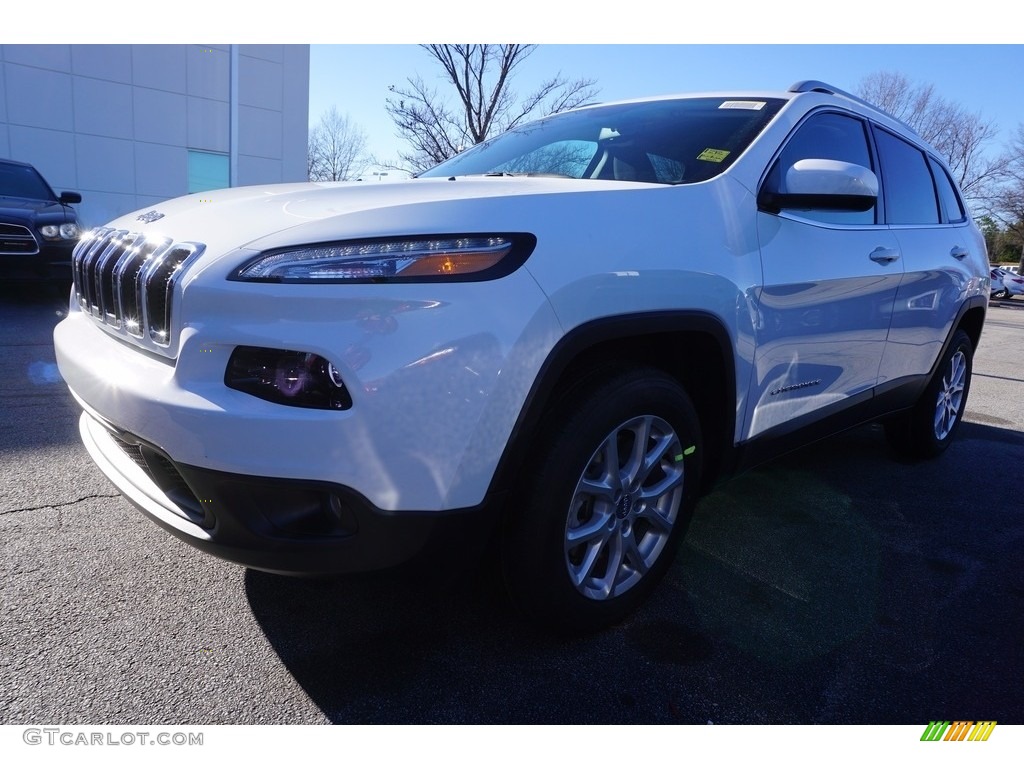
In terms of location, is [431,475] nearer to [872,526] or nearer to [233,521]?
[233,521]

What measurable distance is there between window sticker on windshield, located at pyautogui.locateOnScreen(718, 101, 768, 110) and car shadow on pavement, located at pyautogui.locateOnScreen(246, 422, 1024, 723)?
167cm

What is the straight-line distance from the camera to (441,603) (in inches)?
90.1

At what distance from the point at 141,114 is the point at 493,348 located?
18.4 m

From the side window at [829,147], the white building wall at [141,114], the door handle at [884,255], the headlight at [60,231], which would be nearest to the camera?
the side window at [829,147]

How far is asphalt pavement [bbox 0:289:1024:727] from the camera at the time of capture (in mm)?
1820

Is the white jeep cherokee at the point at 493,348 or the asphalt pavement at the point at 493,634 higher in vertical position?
the white jeep cherokee at the point at 493,348

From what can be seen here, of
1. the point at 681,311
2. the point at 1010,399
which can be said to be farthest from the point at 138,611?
the point at 1010,399

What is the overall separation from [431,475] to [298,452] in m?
0.29

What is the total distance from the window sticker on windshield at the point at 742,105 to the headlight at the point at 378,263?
5.32 ft

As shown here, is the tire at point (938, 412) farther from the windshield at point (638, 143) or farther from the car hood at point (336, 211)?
the car hood at point (336, 211)

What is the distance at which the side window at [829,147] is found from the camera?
Result: 8.73ft

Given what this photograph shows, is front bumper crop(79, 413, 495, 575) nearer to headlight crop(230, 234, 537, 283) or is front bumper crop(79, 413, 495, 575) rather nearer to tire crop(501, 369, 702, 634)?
tire crop(501, 369, 702, 634)
